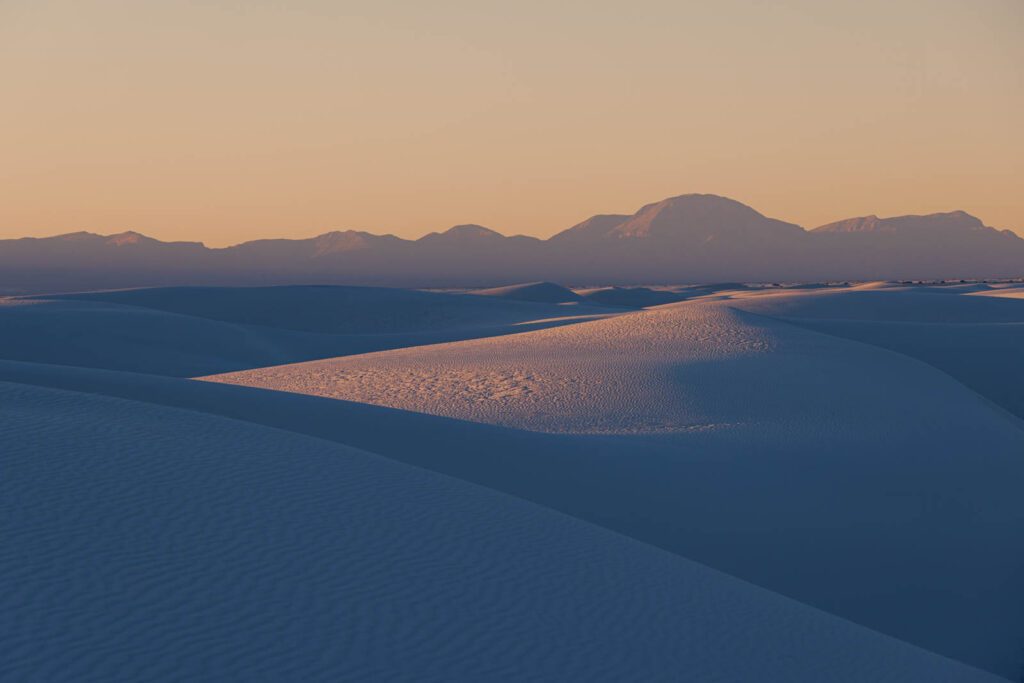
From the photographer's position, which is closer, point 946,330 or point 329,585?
point 329,585

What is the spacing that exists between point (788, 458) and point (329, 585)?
9.16 metres

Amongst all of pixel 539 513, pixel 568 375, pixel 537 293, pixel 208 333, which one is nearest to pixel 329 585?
pixel 539 513

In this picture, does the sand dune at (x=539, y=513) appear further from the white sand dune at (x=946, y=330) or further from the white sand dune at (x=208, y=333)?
the white sand dune at (x=208, y=333)

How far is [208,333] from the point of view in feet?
120

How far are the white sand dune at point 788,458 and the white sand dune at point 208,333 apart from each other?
11.3 metres

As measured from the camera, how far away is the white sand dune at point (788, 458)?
35.7ft

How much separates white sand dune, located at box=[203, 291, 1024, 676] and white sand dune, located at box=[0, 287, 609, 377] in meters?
11.3

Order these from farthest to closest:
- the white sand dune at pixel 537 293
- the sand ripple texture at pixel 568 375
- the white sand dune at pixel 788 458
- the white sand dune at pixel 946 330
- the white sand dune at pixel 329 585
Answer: the white sand dune at pixel 537 293 < the white sand dune at pixel 946 330 < the sand ripple texture at pixel 568 375 < the white sand dune at pixel 788 458 < the white sand dune at pixel 329 585

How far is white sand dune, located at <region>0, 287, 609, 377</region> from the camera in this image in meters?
32.1

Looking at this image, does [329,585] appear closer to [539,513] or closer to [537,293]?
[539,513]

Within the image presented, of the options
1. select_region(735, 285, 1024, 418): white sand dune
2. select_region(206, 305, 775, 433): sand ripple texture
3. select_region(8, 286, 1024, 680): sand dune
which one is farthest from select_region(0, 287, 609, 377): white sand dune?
select_region(735, 285, 1024, 418): white sand dune

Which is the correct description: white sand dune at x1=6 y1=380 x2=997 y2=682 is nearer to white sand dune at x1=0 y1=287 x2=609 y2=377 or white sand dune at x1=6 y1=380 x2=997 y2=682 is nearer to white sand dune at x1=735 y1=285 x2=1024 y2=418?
white sand dune at x1=735 y1=285 x2=1024 y2=418

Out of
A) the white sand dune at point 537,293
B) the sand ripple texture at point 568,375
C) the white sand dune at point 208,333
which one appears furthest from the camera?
the white sand dune at point 537,293

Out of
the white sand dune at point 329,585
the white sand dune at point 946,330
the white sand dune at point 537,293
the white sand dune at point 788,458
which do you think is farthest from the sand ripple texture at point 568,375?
the white sand dune at point 537,293
